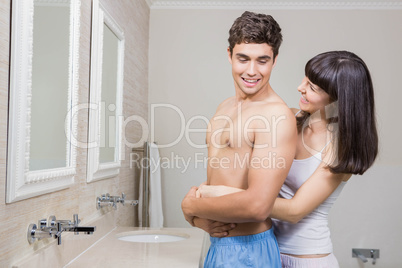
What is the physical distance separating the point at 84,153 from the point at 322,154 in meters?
1.00

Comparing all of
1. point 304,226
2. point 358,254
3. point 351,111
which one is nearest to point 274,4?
point 358,254

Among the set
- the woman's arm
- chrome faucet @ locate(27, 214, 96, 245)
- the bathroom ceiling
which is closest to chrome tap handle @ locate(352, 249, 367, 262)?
the bathroom ceiling

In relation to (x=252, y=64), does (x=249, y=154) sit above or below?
below

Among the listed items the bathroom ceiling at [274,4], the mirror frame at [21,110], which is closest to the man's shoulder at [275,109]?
the mirror frame at [21,110]

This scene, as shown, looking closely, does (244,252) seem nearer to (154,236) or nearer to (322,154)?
(322,154)

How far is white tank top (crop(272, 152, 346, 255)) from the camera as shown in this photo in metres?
1.46

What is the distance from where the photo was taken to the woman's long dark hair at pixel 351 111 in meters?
1.37

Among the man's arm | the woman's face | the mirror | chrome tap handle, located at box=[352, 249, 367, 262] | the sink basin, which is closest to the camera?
the man's arm

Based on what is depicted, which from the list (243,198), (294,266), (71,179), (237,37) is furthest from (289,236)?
(71,179)

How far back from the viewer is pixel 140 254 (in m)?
1.83

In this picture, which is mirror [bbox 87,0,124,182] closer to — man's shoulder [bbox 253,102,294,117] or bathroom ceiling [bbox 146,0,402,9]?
man's shoulder [bbox 253,102,294,117]

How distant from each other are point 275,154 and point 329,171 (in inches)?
12.3

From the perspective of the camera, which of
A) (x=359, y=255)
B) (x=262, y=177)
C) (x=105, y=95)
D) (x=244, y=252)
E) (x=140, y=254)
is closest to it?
(x=262, y=177)

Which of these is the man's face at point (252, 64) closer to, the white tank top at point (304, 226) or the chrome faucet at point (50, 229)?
the white tank top at point (304, 226)
